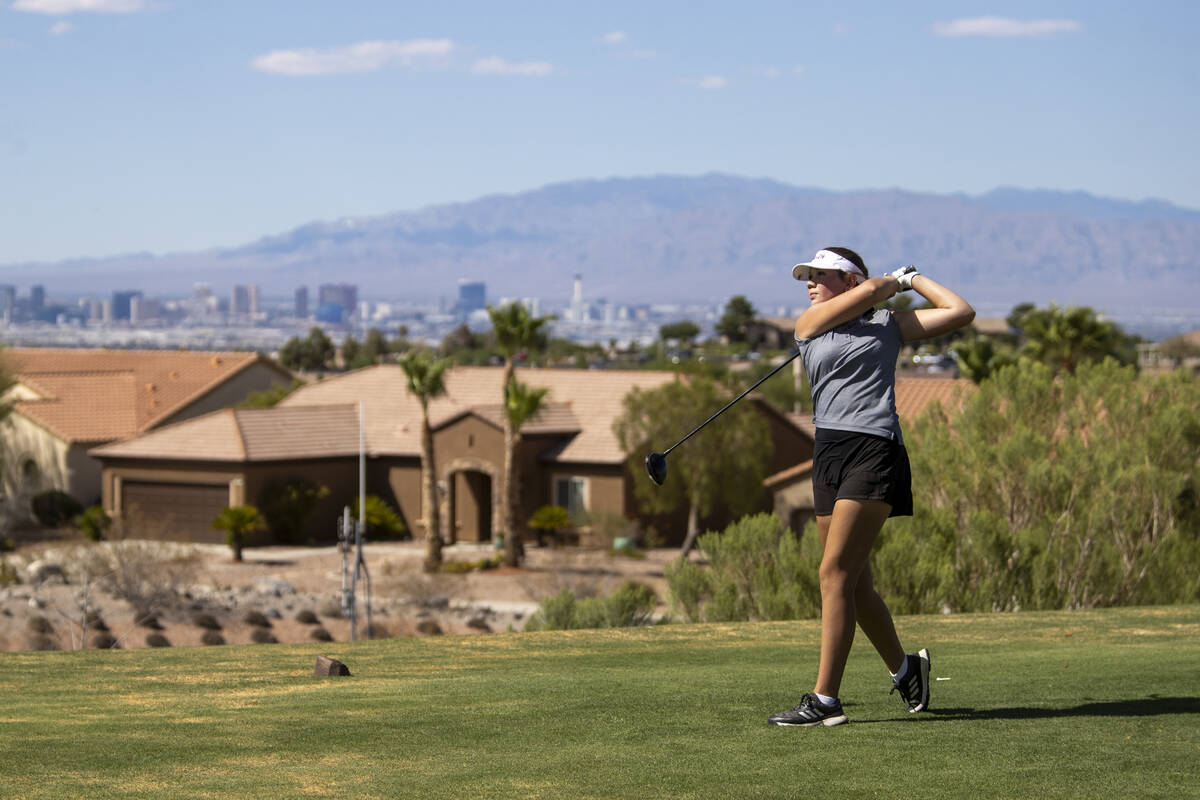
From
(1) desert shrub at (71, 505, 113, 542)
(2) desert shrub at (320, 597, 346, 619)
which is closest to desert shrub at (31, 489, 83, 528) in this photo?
(1) desert shrub at (71, 505, 113, 542)

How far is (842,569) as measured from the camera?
22.9 feet

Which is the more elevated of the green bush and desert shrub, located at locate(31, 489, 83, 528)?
the green bush

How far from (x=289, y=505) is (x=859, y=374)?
129 feet

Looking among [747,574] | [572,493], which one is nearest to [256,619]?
[572,493]

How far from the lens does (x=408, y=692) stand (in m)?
8.33

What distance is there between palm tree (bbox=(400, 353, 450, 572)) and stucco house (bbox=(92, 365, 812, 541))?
2.73 metres

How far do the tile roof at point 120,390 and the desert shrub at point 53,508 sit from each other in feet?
7.15

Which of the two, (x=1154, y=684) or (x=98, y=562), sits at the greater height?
(x=1154, y=684)

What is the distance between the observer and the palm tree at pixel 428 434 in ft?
134

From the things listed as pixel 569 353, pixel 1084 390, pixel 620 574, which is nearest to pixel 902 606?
pixel 1084 390

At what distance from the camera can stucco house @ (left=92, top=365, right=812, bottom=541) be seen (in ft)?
146

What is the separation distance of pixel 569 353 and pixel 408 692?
107350 millimetres

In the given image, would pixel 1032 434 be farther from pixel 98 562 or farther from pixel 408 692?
pixel 98 562

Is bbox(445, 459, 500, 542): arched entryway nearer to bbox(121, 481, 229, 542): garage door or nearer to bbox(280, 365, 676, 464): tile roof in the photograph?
bbox(280, 365, 676, 464): tile roof
